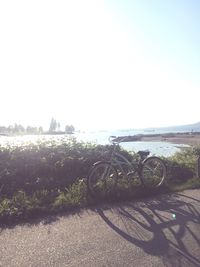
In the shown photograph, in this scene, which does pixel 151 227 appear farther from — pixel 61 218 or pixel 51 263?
pixel 51 263

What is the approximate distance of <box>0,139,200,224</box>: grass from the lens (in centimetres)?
626

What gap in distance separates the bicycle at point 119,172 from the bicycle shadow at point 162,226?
79 centimetres

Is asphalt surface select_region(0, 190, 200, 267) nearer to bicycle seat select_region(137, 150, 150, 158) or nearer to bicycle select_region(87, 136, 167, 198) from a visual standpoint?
bicycle select_region(87, 136, 167, 198)

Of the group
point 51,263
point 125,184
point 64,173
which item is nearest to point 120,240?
point 51,263

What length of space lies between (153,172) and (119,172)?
100 cm

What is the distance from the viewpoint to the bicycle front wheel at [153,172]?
320 inches

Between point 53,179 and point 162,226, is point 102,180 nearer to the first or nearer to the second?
point 53,179

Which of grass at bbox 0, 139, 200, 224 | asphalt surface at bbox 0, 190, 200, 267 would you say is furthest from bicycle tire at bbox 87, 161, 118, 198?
asphalt surface at bbox 0, 190, 200, 267

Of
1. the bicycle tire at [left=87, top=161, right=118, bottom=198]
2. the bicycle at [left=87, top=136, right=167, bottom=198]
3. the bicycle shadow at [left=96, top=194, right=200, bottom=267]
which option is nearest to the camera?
the bicycle shadow at [left=96, top=194, right=200, bottom=267]

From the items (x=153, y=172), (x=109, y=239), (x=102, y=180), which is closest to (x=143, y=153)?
(x=153, y=172)

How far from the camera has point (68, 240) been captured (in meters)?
4.68

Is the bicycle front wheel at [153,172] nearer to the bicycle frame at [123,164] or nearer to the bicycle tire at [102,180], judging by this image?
the bicycle frame at [123,164]

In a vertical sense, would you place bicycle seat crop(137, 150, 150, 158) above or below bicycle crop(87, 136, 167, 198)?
above

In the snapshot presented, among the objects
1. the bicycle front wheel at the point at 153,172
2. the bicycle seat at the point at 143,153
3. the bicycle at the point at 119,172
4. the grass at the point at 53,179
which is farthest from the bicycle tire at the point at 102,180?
the bicycle seat at the point at 143,153
